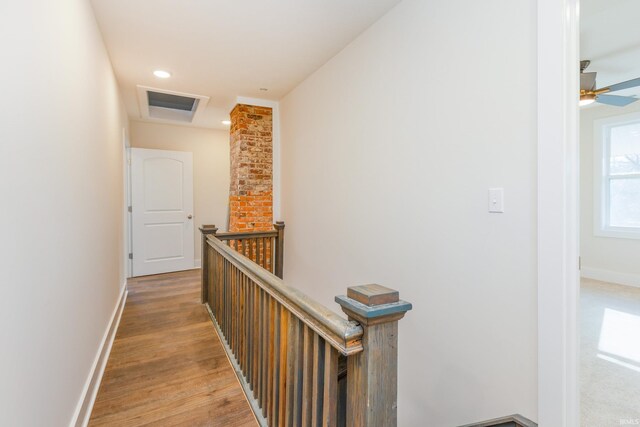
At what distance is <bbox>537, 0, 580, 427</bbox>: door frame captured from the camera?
1255 millimetres

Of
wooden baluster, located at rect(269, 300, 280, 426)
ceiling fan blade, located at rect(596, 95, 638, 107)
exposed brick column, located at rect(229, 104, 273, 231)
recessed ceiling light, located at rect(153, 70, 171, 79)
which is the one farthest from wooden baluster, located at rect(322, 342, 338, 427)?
ceiling fan blade, located at rect(596, 95, 638, 107)

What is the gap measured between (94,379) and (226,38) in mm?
2582

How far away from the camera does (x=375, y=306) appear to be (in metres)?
0.87

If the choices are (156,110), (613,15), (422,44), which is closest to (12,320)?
(422,44)

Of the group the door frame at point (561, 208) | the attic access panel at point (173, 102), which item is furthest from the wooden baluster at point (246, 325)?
the attic access panel at point (173, 102)

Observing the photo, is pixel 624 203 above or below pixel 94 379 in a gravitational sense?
above

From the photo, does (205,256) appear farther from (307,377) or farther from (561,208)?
(561,208)

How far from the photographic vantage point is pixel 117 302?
314cm

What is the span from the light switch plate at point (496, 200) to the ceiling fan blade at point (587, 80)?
1.92 m

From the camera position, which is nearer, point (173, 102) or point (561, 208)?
point (561, 208)

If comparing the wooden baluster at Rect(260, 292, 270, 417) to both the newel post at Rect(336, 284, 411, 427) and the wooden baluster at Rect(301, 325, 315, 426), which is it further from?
the newel post at Rect(336, 284, 411, 427)

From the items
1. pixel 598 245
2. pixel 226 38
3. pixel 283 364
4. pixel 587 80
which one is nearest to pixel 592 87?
pixel 587 80

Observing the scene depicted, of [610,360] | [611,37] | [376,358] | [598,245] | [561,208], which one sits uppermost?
[611,37]

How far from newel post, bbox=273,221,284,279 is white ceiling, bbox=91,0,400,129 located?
164 cm
